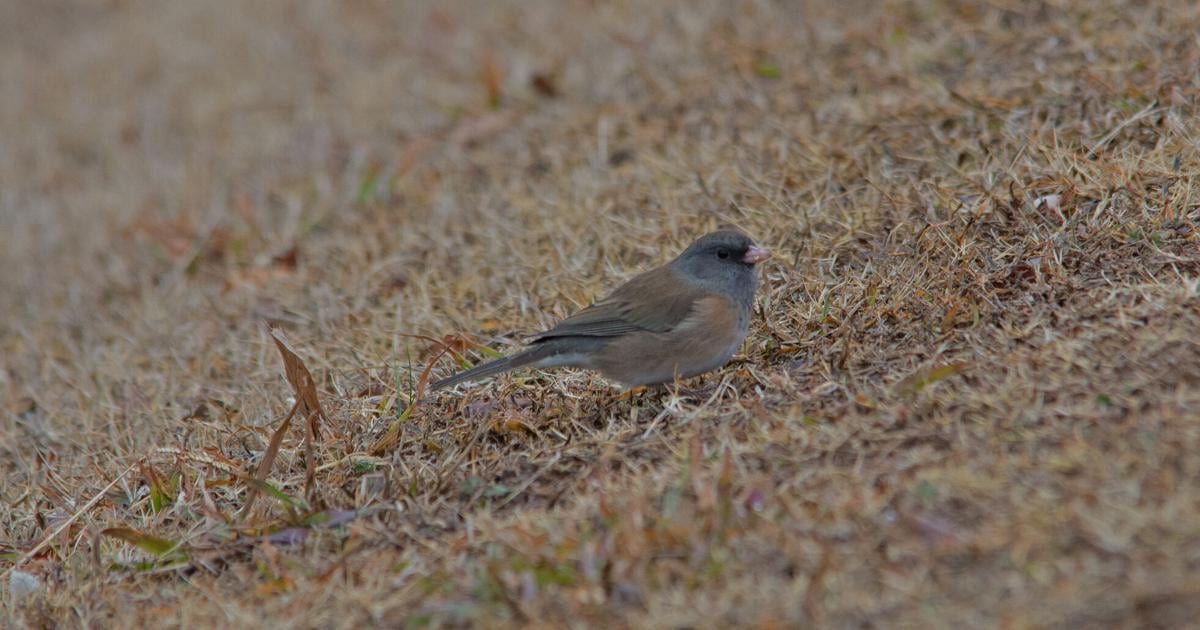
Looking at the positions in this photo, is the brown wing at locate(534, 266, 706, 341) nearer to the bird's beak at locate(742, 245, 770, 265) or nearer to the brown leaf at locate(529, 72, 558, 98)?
the bird's beak at locate(742, 245, 770, 265)

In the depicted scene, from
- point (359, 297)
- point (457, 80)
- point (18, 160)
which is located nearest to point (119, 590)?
point (359, 297)

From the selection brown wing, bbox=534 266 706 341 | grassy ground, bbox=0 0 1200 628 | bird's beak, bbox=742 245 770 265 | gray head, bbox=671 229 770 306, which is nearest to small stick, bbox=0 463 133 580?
grassy ground, bbox=0 0 1200 628

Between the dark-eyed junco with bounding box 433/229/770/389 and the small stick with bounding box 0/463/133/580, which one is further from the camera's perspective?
the dark-eyed junco with bounding box 433/229/770/389

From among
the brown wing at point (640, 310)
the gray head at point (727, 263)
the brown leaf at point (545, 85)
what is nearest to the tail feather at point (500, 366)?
the brown wing at point (640, 310)

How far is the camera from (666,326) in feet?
12.2

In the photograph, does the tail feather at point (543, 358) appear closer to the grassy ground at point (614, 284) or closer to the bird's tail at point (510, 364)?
the bird's tail at point (510, 364)

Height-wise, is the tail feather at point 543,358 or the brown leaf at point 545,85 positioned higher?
the brown leaf at point 545,85

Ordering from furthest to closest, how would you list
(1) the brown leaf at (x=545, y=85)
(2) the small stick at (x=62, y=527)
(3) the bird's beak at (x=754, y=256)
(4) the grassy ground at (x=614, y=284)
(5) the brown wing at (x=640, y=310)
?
(1) the brown leaf at (x=545, y=85), (3) the bird's beak at (x=754, y=256), (5) the brown wing at (x=640, y=310), (2) the small stick at (x=62, y=527), (4) the grassy ground at (x=614, y=284)

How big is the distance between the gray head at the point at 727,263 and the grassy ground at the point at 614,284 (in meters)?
0.19

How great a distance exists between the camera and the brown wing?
3.70 meters

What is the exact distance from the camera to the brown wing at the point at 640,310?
146 inches

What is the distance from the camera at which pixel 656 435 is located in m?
3.30

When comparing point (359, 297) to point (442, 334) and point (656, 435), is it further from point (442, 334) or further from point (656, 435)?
point (656, 435)

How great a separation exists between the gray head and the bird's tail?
544 millimetres
